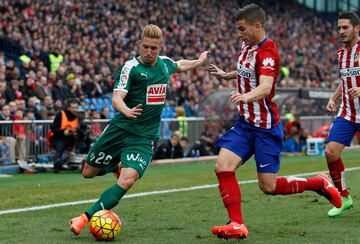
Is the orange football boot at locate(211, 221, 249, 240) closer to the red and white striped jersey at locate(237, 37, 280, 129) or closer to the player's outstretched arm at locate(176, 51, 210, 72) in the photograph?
the red and white striped jersey at locate(237, 37, 280, 129)

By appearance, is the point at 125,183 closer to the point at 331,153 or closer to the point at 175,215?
the point at 175,215

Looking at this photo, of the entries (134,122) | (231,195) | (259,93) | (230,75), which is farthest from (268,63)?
(134,122)

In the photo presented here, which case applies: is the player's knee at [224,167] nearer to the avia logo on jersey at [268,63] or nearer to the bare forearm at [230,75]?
the avia logo on jersey at [268,63]

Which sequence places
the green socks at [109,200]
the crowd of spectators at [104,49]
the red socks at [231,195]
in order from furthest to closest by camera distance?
the crowd of spectators at [104,49] < the green socks at [109,200] < the red socks at [231,195]

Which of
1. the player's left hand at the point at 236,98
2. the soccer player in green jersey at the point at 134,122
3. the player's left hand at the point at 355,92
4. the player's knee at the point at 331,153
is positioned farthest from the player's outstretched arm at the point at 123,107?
the player's knee at the point at 331,153

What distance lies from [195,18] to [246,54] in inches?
1176

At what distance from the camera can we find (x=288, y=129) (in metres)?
25.4

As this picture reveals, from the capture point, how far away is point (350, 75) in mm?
9953

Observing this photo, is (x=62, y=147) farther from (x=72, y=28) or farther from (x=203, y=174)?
(x=72, y=28)

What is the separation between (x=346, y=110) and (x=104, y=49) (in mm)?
18380

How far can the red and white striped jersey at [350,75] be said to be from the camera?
988cm

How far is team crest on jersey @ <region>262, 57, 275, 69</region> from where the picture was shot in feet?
25.8

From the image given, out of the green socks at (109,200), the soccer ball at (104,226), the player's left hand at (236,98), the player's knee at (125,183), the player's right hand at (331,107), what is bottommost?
the soccer ball at (104,226)

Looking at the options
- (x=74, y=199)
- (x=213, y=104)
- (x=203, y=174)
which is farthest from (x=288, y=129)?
A: (x=74, y=199)
